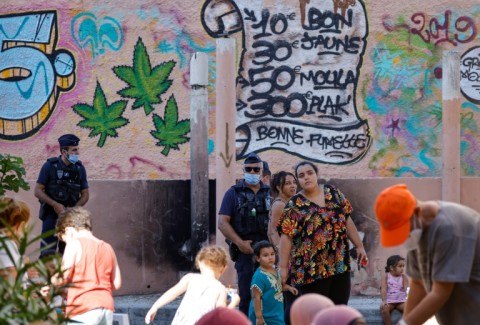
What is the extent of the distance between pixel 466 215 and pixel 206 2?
34.5 feet

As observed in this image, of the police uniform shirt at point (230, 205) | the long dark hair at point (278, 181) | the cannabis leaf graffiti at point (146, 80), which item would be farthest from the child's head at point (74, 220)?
the cannabis leaf graffiti at point (146, 80)

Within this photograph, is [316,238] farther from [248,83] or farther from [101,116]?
[101,116]

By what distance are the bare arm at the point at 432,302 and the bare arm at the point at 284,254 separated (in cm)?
335

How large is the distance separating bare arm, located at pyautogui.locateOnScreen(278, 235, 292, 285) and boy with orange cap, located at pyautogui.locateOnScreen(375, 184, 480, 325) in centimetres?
328

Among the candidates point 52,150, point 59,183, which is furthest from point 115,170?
point 59,183

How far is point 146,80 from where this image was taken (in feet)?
52.2

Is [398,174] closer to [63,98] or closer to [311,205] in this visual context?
[63,98]

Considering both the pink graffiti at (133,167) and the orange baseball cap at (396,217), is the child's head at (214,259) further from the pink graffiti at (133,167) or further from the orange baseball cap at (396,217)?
the pink graffiti at (133,167)

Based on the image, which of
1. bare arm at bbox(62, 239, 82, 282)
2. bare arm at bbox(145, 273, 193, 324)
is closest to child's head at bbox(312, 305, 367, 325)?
bare arm at bbox(145, 273, 193, 324)

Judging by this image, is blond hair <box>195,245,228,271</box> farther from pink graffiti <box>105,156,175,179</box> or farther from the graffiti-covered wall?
pink graffiti <box>105,156,175,179</box>

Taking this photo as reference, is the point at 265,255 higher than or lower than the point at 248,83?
lower

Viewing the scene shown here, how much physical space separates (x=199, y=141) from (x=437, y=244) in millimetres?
7505

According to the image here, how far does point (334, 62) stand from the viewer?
16094 millimetres

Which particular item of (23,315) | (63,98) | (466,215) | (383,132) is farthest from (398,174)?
(23,315)
